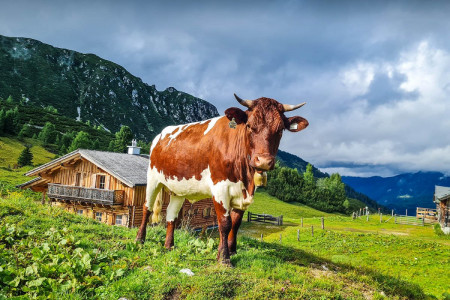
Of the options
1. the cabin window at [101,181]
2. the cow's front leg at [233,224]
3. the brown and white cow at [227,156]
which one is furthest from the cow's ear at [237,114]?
the cabin window at [101,181]

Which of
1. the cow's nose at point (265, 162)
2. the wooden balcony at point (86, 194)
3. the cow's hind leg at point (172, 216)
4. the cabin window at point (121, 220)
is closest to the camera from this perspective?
the cow's nose at point (265, 162)

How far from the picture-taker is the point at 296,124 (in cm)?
495

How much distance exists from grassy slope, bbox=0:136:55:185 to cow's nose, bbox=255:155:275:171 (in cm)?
4476

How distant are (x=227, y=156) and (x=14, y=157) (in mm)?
68212

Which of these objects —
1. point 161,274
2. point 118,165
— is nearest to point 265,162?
point 161,274

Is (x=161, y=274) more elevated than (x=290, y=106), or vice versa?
(x=290, y=106)

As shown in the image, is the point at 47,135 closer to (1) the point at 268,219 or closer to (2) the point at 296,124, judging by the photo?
(1) the point at 268,219

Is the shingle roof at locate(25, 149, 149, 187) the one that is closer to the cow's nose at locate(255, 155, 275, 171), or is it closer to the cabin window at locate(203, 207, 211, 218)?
the cabin window at locate(203, 207, 211, 218)

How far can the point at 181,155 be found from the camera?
6.15 m

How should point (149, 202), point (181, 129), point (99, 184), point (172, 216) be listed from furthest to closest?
point (99, 184), point (149, 202), point (172, 216), point (181, 129)

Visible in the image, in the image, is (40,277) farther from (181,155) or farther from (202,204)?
(202,204)

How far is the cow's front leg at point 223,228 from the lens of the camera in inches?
206

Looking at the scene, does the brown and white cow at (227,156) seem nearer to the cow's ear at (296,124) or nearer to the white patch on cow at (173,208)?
the cow's ear at (296,124)

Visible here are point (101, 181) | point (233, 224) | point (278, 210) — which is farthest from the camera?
point (278, 210)
